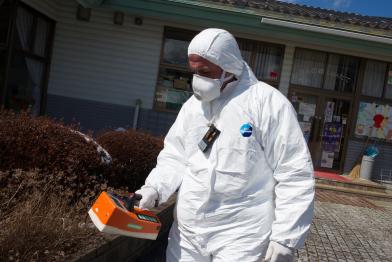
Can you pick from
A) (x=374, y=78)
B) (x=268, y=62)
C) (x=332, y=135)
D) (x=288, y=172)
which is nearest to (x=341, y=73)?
(x=374, y=78)

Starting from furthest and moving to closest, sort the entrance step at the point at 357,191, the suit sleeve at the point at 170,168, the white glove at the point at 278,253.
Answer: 1. the entrance step at the point at 357,191
2. the suit sleeve at the point at 170,168
3. the white glove at the point at 278,253

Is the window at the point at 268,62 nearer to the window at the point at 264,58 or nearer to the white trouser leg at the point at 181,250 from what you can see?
the window at the point at 264,58

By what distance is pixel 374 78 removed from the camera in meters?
10.5

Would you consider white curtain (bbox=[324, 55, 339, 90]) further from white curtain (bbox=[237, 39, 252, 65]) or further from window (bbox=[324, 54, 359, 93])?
white curtain (bbox=[237, 39, 252, 65])

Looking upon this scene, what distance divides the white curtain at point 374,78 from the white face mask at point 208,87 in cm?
923

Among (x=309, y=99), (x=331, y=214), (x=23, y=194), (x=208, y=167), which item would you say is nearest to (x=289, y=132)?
(x=208, y=167)

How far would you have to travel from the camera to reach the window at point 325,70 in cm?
1039

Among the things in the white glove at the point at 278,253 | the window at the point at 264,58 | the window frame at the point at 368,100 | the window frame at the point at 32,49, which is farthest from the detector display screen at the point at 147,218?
the window frame at the point at 368,100

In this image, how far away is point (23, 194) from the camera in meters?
3.18

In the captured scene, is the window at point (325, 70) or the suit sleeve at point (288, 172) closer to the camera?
the suit sleeve at point (288, 172)

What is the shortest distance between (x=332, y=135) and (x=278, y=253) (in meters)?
9.14

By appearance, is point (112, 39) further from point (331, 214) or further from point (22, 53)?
point (331, 214)

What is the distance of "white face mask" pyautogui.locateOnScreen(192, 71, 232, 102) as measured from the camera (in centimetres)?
219

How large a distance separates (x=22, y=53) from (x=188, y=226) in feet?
25.6
